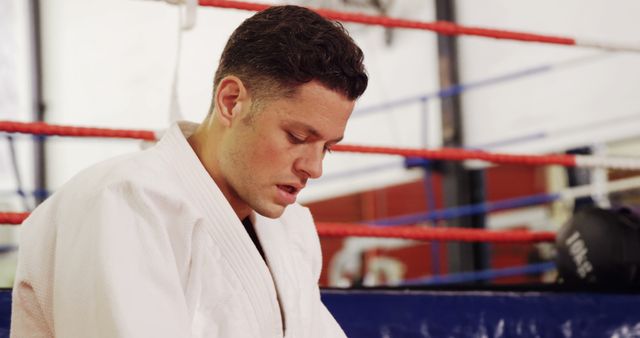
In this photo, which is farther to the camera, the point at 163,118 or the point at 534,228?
the point at 163,118

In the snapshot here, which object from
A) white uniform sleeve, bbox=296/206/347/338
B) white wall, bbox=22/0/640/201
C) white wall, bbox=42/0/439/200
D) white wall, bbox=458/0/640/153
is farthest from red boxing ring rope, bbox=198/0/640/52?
white wall, bbox=42/0/439/200

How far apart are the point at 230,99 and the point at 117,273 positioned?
1.05 ft

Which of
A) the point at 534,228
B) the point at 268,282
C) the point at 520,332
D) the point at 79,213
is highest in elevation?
the point at 79,213

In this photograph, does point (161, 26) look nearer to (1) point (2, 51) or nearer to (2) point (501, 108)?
(1) point (2, 51)

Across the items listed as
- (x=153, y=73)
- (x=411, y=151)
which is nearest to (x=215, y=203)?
(x=411, y=151)

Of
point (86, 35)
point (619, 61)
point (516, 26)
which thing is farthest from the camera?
point (86, 35)

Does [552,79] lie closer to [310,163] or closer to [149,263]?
[310,163]

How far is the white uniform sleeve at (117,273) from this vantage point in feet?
3.23

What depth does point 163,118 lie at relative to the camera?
6.67 metres

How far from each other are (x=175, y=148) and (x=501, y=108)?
4.30 m

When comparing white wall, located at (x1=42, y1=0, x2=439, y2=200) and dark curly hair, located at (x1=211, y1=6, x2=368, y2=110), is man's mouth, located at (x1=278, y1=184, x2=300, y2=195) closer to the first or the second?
dark curly hair, located at (x1=211, y1=6, x2=368, y2=110)

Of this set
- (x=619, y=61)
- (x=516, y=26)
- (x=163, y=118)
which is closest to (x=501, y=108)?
(x=516, y=26)

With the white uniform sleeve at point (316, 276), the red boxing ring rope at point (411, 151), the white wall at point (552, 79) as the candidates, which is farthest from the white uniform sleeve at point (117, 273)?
the white wall at point (552, 79)

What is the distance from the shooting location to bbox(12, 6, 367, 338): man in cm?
103
